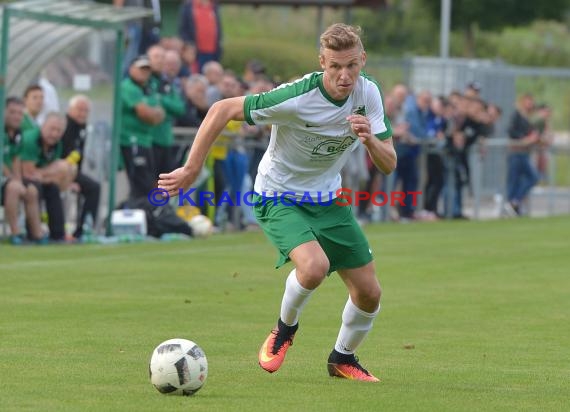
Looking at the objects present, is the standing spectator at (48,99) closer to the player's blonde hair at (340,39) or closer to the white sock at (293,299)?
the white sock at (293,299)

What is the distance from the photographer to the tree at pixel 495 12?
42.5 meters

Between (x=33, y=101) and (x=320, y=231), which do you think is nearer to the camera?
(x=320, y=231)

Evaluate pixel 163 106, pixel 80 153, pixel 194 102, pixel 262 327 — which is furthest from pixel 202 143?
pixel 194 102

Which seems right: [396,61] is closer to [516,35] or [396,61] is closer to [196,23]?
[196,23]

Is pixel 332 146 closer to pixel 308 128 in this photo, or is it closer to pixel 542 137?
pixel 308 128

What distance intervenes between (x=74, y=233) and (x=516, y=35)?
4467 centimetres

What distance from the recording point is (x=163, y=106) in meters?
18.8

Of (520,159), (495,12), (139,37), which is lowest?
(495,12)

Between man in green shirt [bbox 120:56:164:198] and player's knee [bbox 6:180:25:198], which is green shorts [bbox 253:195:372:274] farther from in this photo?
man in green shirt [bbox 120:56:164:198]

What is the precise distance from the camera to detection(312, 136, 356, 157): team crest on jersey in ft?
27.9

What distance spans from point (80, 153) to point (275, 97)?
10058 millimetres

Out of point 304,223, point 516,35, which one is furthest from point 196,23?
point 516,35

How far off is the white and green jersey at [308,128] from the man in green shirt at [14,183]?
8.61 meters

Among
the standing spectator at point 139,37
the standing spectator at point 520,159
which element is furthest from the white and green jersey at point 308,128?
the standing spectator at point 520,159
